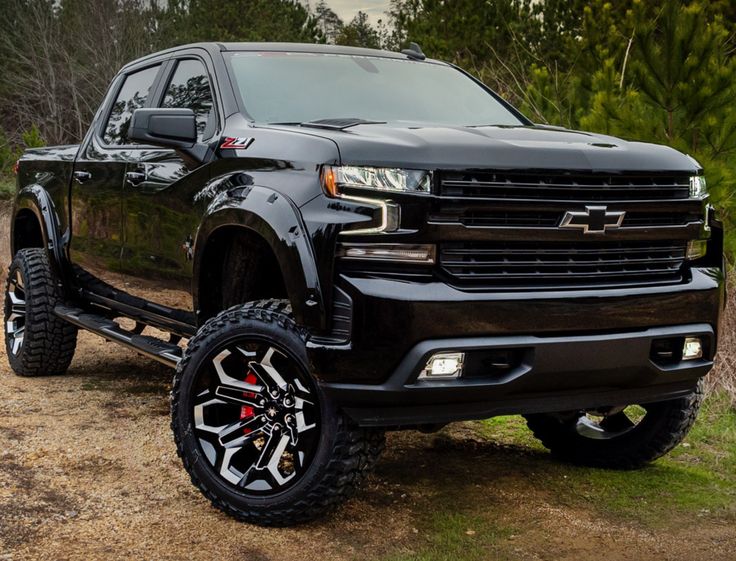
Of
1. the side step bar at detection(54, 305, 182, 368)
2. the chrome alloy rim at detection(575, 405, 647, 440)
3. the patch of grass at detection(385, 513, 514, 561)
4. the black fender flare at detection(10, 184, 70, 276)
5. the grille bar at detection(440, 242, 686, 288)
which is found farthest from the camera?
the black fender flare at detection(10, 184, 70, 276)

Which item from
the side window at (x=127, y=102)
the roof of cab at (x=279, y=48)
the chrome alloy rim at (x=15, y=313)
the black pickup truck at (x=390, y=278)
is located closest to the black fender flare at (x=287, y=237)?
the black pickup truck at (x=390, y=278)

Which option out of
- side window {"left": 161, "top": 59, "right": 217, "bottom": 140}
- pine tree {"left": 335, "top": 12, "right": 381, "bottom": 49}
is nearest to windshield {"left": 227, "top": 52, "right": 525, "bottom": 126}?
side window {"left": 161, "top": 59, "right": 217, "bottom": 140}

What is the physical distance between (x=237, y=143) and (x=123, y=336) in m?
1.62

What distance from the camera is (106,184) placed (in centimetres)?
546

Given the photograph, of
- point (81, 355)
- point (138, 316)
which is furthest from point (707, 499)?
point (81, 355)

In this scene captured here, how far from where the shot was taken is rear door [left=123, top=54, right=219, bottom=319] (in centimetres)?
449

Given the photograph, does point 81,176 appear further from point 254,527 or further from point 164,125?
point 254,527

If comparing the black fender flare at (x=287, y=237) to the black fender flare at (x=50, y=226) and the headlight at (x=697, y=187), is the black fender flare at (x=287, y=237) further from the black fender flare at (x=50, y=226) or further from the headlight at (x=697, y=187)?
the black fender flare at (x=50, y=226)

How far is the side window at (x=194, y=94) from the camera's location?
180 inches

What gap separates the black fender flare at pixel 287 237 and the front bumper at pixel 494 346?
0.13m

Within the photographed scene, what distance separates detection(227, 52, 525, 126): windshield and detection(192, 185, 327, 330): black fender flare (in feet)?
2.12

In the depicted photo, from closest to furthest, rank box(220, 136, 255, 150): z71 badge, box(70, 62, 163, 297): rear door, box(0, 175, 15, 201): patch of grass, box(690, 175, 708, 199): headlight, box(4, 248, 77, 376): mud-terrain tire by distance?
box(690, 175, 708, 199): headlight
box(220, 136, 255, 150): z71 badge
box(70, 62, 163, 297): rear door
box(4, 248, 77, 376): mud-terrain tire
box(0, 175, 15, 201): patch of grass

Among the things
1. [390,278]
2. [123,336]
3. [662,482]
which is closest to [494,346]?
[390,278]

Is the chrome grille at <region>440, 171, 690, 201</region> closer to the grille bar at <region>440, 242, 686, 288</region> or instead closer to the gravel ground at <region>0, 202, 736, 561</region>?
the grille bar at <region>440, 242, 686, 288</region>
